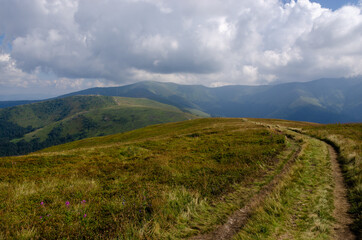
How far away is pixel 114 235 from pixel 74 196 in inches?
145

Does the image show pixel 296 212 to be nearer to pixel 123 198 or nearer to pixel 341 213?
pixel 341 213

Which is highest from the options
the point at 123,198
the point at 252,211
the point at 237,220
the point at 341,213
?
the point at 341,213

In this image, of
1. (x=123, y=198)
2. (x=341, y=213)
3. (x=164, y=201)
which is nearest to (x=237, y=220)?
(x=164, y=201)

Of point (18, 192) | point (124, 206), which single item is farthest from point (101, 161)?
point (124, 206)

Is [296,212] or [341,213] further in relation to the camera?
[296,212]

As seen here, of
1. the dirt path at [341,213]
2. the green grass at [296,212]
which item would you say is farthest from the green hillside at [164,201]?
the dirt path at [341,213]

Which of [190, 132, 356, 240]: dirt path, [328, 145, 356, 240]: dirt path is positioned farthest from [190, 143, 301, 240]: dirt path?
[328, 145, 356, 240]: dirt path

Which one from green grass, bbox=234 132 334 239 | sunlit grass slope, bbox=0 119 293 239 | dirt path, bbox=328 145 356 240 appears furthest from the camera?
sunlit grass slope, bbox=0 119 293 239

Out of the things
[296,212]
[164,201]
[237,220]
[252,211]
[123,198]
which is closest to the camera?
[237,220]

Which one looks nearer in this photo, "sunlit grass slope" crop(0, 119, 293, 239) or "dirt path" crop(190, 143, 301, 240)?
"dirt path" crop(190, 143, 301, 240)

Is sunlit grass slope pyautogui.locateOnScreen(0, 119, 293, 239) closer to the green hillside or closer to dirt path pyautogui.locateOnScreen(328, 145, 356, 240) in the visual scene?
the green hillside

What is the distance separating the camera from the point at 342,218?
5.99 m

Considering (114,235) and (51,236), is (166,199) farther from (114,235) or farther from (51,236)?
(51,236)

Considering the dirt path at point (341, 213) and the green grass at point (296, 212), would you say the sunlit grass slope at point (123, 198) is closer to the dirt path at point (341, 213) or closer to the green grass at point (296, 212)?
the green grass at point (296, 212)
